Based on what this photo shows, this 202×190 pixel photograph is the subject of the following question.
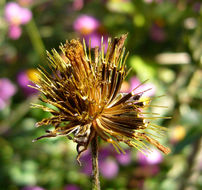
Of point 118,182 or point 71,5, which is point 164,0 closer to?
point 71,5

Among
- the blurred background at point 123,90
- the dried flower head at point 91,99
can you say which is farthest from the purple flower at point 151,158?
the dried flower head at point 91,99

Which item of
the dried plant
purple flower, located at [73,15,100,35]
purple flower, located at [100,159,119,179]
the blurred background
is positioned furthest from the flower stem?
purple flower, located at [73,15,100,35]

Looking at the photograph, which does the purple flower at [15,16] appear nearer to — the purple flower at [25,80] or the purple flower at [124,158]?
the purple flower at [25,80]

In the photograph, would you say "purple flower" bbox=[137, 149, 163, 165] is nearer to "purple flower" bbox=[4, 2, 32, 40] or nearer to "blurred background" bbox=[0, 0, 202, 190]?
"blurred background" bbox=[0, 0, 202, 190]

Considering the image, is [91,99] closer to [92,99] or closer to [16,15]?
[92,99]

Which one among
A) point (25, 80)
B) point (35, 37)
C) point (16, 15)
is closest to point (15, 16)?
point (16, 15)
